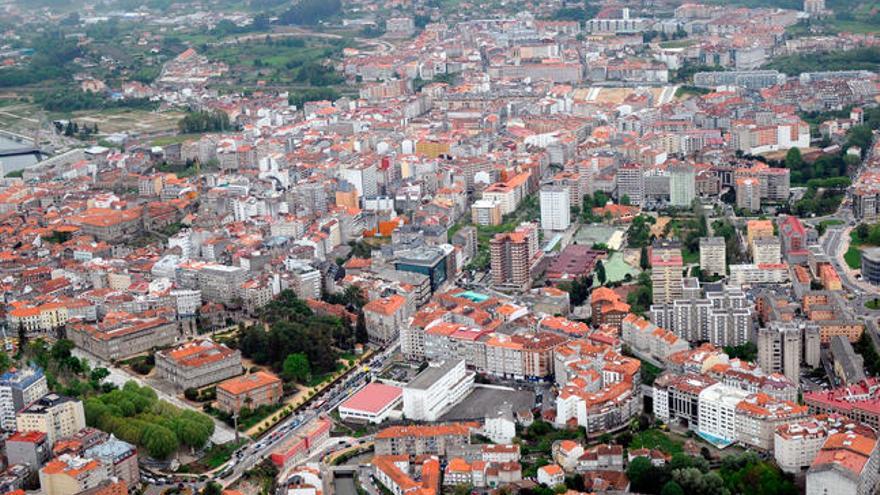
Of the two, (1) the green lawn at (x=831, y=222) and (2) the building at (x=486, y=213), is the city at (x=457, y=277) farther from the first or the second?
(1) the green lawn at (x=831, y=222)

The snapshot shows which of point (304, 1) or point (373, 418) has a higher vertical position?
point (304, 1)

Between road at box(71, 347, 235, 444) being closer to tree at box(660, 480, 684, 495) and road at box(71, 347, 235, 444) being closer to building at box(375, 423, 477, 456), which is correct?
building at box(375, 423, 477, 456)

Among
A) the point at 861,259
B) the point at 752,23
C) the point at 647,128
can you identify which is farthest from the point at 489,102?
the point at 861,259

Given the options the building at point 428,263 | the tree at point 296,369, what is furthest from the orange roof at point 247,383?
the building at point 428,263

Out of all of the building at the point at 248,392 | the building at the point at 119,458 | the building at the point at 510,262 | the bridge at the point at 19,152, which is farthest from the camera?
the bridge at the point at 19,152

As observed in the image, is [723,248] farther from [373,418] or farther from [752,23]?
[752,23]
